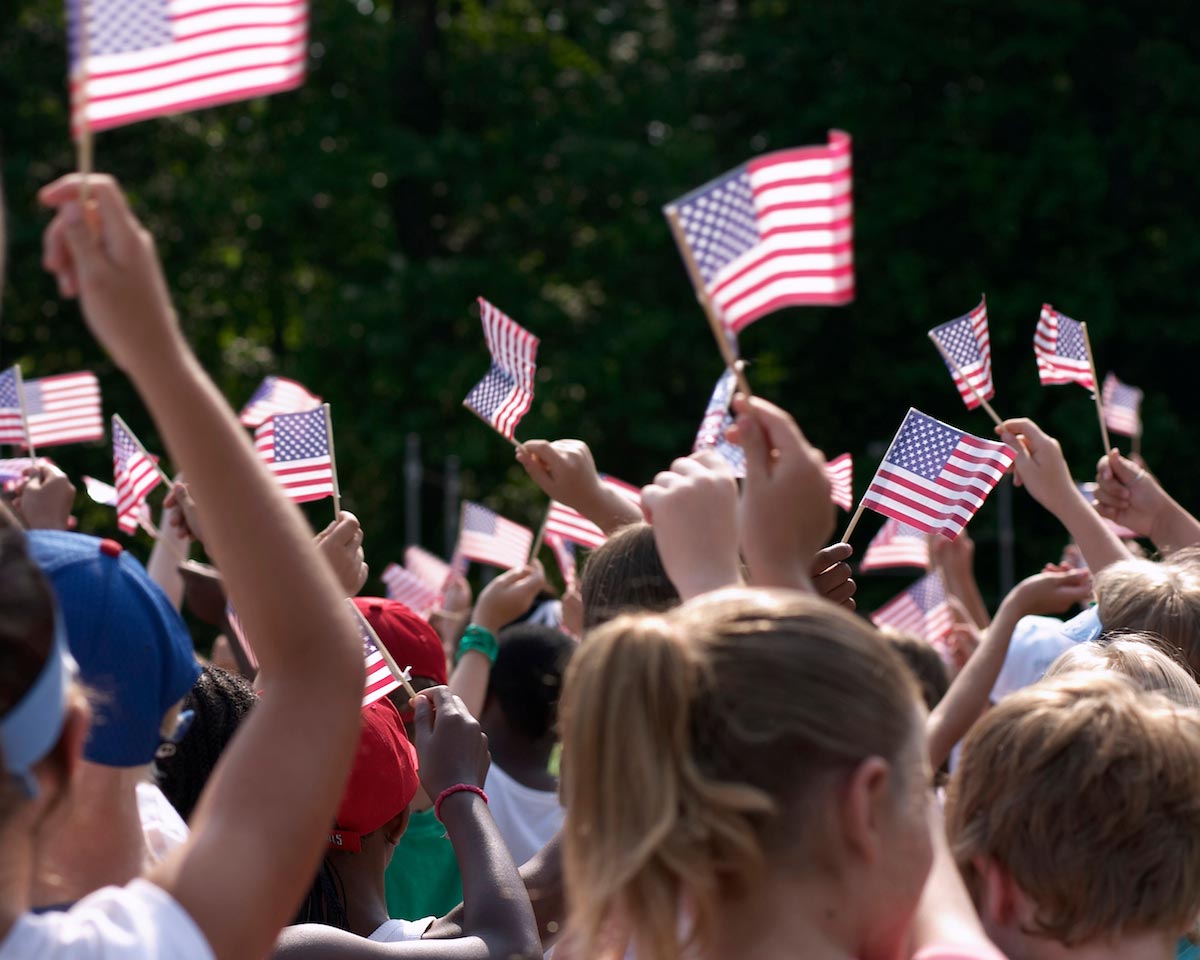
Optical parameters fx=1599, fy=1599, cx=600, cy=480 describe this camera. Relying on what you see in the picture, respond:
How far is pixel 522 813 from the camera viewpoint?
476cm

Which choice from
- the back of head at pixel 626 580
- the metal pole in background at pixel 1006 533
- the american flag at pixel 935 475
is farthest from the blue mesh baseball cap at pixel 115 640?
the metal pole in background at pixel 1006 533

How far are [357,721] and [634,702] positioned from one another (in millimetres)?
342

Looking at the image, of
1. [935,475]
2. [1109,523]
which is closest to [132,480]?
[935,475]

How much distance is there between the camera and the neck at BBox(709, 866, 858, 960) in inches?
75.3

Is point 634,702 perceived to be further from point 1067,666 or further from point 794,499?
point 1067,666

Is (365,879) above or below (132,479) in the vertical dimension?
above

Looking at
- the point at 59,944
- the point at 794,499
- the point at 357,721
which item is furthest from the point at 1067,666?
the point at 59,944

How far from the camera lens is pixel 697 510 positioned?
2309 mm

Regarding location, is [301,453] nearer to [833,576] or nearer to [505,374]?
[505,374]

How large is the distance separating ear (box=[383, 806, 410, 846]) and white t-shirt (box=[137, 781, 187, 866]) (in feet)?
2.32

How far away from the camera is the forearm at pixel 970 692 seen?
4672mm

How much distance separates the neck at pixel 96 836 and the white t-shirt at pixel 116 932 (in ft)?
1.15

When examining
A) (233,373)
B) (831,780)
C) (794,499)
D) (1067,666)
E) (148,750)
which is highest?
(794,499)

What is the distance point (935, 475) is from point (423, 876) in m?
2.05
